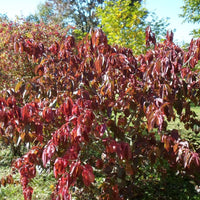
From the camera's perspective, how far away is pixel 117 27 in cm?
985

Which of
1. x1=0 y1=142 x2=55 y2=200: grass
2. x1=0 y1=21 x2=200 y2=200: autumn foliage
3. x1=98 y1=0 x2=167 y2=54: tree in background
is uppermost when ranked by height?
x1=98 y1=0 x2=167 y2=54: tree in background

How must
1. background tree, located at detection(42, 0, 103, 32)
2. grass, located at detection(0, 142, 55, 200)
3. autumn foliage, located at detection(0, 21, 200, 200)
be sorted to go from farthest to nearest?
background tree, located at detection(42, 0, 103, 32) < grass, located at detection(0, 142, 55, 200) < autumn foliage, located at detection(0, 21, 200, 200)

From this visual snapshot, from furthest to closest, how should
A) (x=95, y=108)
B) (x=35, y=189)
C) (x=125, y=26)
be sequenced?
(x=125, y=26) → (x=35, y=189) → (x=95, y=108)

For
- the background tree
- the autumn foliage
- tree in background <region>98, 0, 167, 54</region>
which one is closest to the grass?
the autumn foliage

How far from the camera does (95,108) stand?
8.25ft

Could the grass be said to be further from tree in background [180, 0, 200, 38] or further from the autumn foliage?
tree in background [180, 0, 200, 38]

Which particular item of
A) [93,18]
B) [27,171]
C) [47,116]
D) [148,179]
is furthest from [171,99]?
[93,18]

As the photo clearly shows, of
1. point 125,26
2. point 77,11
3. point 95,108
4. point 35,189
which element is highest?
point 77,11

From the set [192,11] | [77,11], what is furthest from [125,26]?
[77,11]

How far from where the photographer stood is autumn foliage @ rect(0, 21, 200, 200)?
6.73 feet

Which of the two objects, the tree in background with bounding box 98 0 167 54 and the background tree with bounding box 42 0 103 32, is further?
the background tree with bounding box 42 0 103 32

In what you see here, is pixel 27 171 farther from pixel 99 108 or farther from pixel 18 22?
pixel 18 22

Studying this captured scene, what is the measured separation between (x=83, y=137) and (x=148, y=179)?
211cm

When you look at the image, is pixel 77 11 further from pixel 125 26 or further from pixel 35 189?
pixel 35 189
